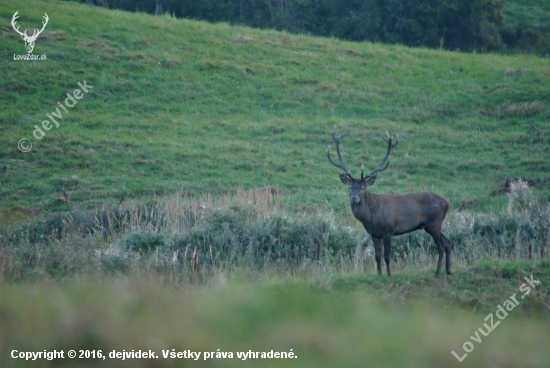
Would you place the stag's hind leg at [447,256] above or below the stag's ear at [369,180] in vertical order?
below

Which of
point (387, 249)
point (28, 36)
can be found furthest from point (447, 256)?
point (28, 36)

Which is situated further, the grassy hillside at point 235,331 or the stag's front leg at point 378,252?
the stag's front leg at point 378,252

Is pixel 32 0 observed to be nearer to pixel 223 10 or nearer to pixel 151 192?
pixel 223 10

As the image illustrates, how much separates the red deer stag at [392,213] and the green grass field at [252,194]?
1.89 ft

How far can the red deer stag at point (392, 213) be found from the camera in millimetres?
10242

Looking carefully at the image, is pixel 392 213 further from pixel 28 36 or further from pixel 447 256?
pixel 28 36

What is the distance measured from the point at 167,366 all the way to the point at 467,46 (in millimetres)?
38585

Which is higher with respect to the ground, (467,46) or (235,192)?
(467,46)

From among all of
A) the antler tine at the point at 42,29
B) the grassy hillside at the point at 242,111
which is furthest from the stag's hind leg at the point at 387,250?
the antler tine at the point at 42,29

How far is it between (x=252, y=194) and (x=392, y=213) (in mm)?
7145

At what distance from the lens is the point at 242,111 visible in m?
25.4

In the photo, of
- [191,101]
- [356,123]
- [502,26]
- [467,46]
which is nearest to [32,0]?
[191,101]

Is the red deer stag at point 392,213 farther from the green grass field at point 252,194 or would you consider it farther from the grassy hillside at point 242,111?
the grassy hillside at point 242,111

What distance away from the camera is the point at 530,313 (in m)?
9.00
